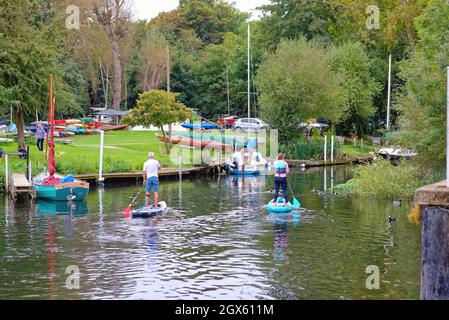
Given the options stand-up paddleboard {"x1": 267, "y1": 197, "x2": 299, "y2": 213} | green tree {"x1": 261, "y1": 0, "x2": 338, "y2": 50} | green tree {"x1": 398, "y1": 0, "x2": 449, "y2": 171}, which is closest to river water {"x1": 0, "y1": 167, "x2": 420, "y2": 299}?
stand-up paddleboard {"x1": 267, "y1": 197, "x2": 299, "y2": 213}

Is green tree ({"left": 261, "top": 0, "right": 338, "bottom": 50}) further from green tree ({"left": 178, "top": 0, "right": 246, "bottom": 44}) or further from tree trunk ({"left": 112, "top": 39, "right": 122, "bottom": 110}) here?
green tree ({"left": 178, "top": 0, "right": 246, "bottom": 44})

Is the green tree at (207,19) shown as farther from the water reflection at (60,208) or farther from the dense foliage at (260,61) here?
the water reflection at (60,208)

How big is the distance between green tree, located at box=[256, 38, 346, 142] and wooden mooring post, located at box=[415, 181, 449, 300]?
5271cm

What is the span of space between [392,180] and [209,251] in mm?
15506

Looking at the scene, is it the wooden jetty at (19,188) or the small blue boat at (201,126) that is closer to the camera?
the wooden jetty at (19,188)

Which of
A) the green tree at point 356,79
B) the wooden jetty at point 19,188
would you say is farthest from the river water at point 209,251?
the green tree at point 356,79

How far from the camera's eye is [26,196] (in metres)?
37.2

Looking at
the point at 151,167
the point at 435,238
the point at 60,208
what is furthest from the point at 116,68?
the point at 435,238

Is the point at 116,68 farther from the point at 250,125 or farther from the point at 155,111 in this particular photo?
the point at 155,111

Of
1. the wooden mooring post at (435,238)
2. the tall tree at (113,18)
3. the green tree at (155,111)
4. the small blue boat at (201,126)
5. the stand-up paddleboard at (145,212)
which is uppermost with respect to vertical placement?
the tall tree at (113,18)

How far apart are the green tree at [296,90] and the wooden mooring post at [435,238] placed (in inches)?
2075

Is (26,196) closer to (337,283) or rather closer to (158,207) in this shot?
(158,207)

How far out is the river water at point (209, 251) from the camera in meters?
17.4

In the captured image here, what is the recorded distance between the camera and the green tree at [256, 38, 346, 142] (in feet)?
206
